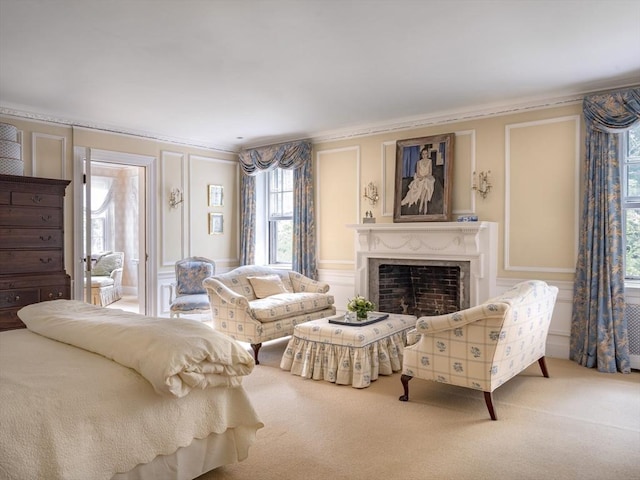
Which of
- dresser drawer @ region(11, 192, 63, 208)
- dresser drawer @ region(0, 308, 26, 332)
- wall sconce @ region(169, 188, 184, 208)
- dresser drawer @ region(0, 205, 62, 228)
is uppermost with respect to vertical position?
wall sconce @ region(169, 188, 184, 208)

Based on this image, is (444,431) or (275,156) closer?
(444,431)

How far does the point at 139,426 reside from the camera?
2033mm

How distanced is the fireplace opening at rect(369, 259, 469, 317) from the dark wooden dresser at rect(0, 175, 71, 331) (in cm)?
372

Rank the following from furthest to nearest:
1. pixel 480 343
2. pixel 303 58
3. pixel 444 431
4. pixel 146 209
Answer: pixel 146 209
pixel 303 58
pixel 480 343
pixel 444 431

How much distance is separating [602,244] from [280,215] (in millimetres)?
4653

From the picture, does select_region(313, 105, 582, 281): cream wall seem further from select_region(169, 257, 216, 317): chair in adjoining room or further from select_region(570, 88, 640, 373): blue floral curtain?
select_region(169, 257, 216, 317): chair in adjoining room

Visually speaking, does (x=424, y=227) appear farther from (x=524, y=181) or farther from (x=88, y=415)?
(x=88, y=415)

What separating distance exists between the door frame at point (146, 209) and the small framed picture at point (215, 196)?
37.9 inches

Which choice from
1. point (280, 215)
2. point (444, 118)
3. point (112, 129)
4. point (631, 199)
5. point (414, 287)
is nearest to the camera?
point (631, 199)

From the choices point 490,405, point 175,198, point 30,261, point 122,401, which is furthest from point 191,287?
point 122,401

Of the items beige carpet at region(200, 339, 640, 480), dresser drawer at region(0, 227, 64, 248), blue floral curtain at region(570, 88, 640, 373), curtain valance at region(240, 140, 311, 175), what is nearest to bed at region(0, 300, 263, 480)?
beige carpet at region(200, 339, 640, 480)

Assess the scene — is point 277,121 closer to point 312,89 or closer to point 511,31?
point 312,89

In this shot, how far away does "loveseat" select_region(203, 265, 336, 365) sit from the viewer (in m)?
4.89

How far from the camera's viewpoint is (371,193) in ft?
20.7
